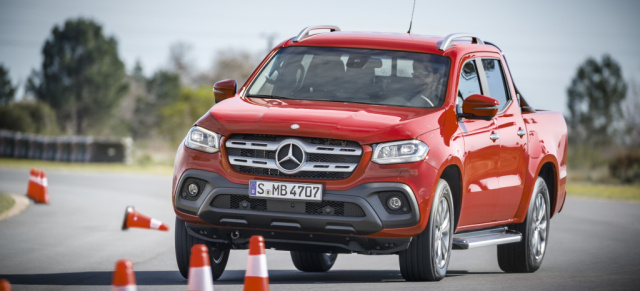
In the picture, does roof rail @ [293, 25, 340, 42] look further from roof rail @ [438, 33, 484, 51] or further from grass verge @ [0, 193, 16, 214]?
grass verge @ [0, 193, 16, 214]

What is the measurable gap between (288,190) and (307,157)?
0.28 m

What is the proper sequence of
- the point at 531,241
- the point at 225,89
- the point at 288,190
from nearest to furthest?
the point at 288,190, the point at 225,89, the point at 531,241

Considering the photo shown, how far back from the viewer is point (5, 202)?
883 inches

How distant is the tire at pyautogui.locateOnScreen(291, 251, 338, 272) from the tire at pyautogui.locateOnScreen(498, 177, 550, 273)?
1.74 meters

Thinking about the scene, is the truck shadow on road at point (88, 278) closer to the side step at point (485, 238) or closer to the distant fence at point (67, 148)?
the side step at point (485, 238)

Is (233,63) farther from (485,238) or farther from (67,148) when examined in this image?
(485,238)

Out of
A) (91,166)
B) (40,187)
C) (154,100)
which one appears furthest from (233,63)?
(40,187)

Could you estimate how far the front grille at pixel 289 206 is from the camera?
8.87m

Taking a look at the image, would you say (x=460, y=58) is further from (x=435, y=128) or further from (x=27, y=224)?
(x=27, y=224)

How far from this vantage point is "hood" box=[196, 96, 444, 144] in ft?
29.2

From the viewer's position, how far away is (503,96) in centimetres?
1152

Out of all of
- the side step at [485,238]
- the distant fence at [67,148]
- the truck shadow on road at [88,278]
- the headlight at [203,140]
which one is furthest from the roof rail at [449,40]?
the distant fence at [67,148]

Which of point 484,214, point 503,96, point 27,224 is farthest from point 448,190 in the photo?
point 27,224

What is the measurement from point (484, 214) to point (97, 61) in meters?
85.7
